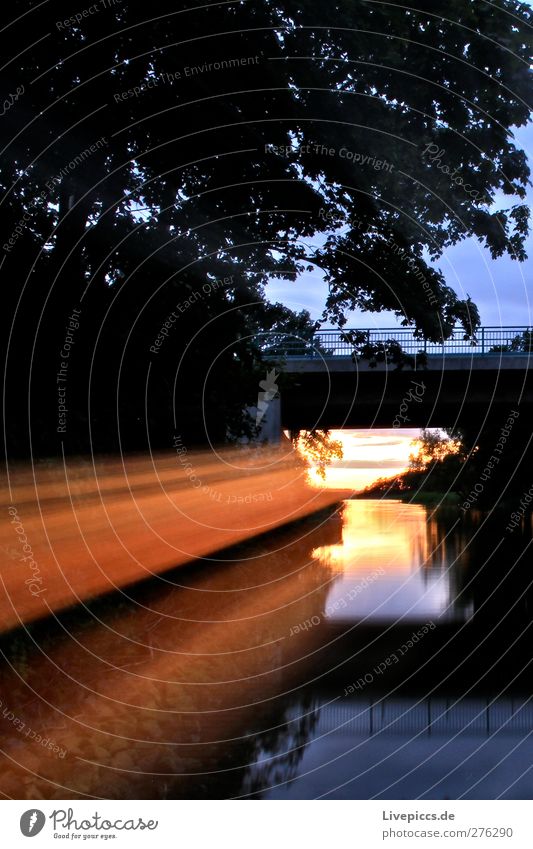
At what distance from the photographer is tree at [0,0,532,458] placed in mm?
10688

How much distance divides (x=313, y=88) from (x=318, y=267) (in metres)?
3.11

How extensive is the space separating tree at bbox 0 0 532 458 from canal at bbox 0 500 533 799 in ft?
7.24

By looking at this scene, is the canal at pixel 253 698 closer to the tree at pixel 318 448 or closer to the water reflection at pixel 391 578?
the water reflection at pixel 391 578

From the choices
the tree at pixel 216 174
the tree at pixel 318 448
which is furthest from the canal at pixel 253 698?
the tree at pixel 318 448

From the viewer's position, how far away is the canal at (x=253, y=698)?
854 centimetres

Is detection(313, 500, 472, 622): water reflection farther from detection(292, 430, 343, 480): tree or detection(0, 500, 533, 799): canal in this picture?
detection(292, 430, 343, 480): tree

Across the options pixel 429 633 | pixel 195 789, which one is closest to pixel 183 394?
pixel 195 789

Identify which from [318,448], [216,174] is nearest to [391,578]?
[318,448]

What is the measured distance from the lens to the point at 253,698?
40.7 ft

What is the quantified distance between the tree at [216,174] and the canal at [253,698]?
221cm

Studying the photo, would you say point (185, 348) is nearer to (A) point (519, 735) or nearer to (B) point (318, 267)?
A: (B) point (318, 267)

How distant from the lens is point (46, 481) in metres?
9.72

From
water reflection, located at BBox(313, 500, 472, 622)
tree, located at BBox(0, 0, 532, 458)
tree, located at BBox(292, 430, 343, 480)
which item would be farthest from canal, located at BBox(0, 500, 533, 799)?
tree, located at BBox(292, 430, 343, 480)

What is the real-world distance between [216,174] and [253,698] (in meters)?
6.74
